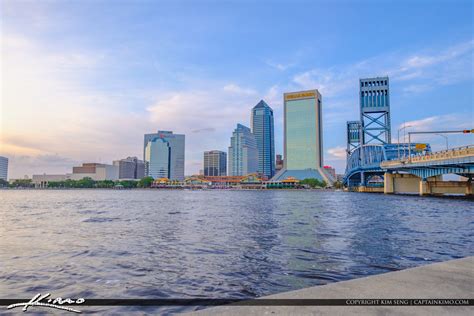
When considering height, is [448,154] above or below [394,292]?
above

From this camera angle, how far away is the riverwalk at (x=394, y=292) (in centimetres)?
507

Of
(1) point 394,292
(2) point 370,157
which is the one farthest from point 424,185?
(1) point 394,292

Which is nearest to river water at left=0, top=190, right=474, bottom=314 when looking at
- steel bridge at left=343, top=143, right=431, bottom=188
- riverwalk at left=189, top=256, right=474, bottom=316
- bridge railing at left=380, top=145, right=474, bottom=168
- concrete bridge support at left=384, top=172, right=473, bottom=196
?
riverwalk at left=189, top=256, right=474, bottom=316

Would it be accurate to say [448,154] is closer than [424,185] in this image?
Yes

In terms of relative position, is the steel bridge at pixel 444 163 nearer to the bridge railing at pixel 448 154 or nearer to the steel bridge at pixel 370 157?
the bridge railing at pixel 448 154

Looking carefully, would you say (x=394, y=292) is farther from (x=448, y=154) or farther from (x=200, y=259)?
(x=448, y=154)

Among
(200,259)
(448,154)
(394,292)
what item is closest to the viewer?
(394,292)

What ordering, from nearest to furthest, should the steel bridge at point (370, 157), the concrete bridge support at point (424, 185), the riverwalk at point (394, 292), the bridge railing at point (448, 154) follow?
the riverwalk at point (394, 292) < the bridge railing at point (448, 154) < the concrete bridge support at point (424, 185) < the steel bridge at point (370, 157)

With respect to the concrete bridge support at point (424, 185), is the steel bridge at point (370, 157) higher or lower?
higher

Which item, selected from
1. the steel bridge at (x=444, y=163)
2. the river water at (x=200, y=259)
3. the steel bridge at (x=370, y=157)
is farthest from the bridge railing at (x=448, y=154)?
the river water at (x=200, y=259)

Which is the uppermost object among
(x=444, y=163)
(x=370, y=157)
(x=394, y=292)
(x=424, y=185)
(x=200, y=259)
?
(x=370, y=157)

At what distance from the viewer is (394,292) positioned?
6.02 meters

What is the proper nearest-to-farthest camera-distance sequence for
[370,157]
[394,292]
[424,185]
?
1. [394,292]
2. [424,185]
3. [370,157]

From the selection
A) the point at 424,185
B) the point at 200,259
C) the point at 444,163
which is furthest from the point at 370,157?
the point at 200,259
